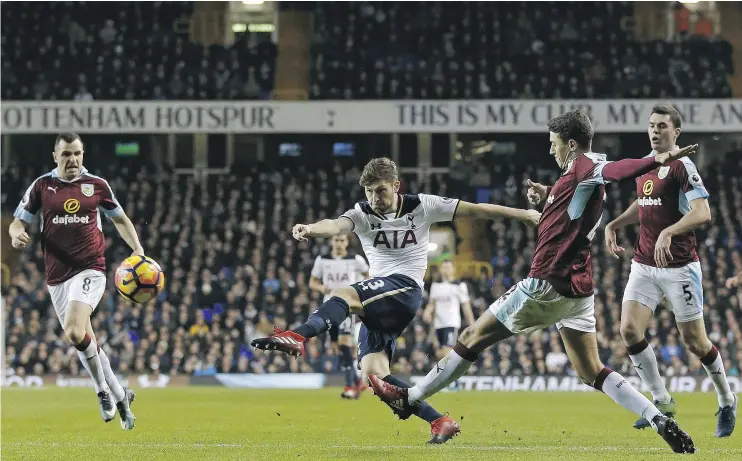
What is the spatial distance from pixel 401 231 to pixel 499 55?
22472mm

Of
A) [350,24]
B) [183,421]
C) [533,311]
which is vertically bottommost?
[183,421]

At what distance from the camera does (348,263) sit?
1759 cm

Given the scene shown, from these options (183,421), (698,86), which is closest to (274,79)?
(698,86)

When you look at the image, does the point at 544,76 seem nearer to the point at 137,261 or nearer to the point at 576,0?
the point at 576,0

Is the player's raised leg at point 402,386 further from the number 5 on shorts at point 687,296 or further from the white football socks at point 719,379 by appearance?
the white football socks at point 719,379

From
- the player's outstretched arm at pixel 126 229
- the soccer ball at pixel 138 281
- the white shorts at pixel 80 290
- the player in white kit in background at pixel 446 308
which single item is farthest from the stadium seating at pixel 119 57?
the soccer ball at pixel 138 281

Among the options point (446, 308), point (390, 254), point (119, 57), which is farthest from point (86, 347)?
point (119, 57)

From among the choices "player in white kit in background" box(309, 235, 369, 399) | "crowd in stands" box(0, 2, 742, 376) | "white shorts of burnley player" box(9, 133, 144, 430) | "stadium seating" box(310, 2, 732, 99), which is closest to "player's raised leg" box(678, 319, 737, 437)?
"white shorts of burnley player" box(9, 133, 144, 430)

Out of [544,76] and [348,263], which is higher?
[544,76]

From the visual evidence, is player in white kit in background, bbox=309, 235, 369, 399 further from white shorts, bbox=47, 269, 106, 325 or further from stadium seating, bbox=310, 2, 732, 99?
stadium seating, bbox=310, 2, 732, 99

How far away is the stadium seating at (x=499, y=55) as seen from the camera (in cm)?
2975

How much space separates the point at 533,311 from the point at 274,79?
24367 mm

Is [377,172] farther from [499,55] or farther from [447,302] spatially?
[499,55]

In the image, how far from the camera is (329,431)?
1088 cm
